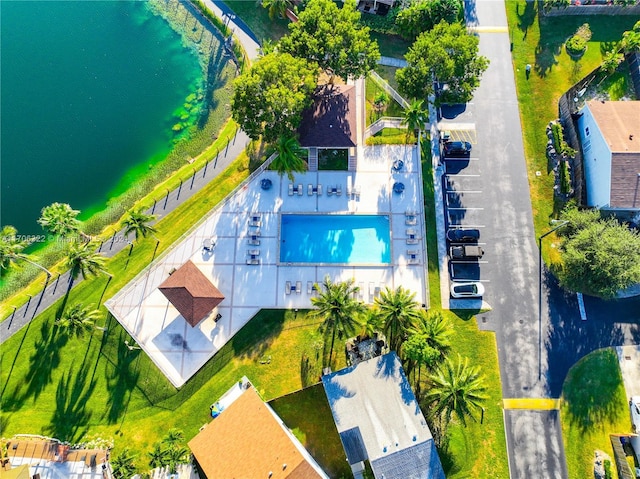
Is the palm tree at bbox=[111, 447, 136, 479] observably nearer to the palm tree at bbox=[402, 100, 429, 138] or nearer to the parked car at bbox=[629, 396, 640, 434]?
the palm tree at bbox=[402, 100, 429, 138]

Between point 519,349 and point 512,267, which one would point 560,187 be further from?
point 519,349

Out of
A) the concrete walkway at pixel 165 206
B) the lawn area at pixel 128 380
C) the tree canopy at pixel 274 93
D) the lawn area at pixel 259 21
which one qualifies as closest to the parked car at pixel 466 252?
the lawn area at pixel 128 380

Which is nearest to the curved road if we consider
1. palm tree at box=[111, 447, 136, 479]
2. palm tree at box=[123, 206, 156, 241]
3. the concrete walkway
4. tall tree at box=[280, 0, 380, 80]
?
tall tree at box=[280, 0, 380, 80]

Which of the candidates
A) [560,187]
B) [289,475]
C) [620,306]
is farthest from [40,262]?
[620,306]

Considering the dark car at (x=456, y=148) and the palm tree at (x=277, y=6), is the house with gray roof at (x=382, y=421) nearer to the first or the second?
the dark car at (x=456, y=148)

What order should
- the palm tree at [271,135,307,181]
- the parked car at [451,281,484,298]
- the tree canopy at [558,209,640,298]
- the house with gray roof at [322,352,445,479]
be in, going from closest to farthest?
1. the house with gray roof at [322,352,445,479]
2. the tree canopy at [558,209,640,298]
3. the parked car at [451,281,484,298]
4. the palm tree at [271,135,307,181]
